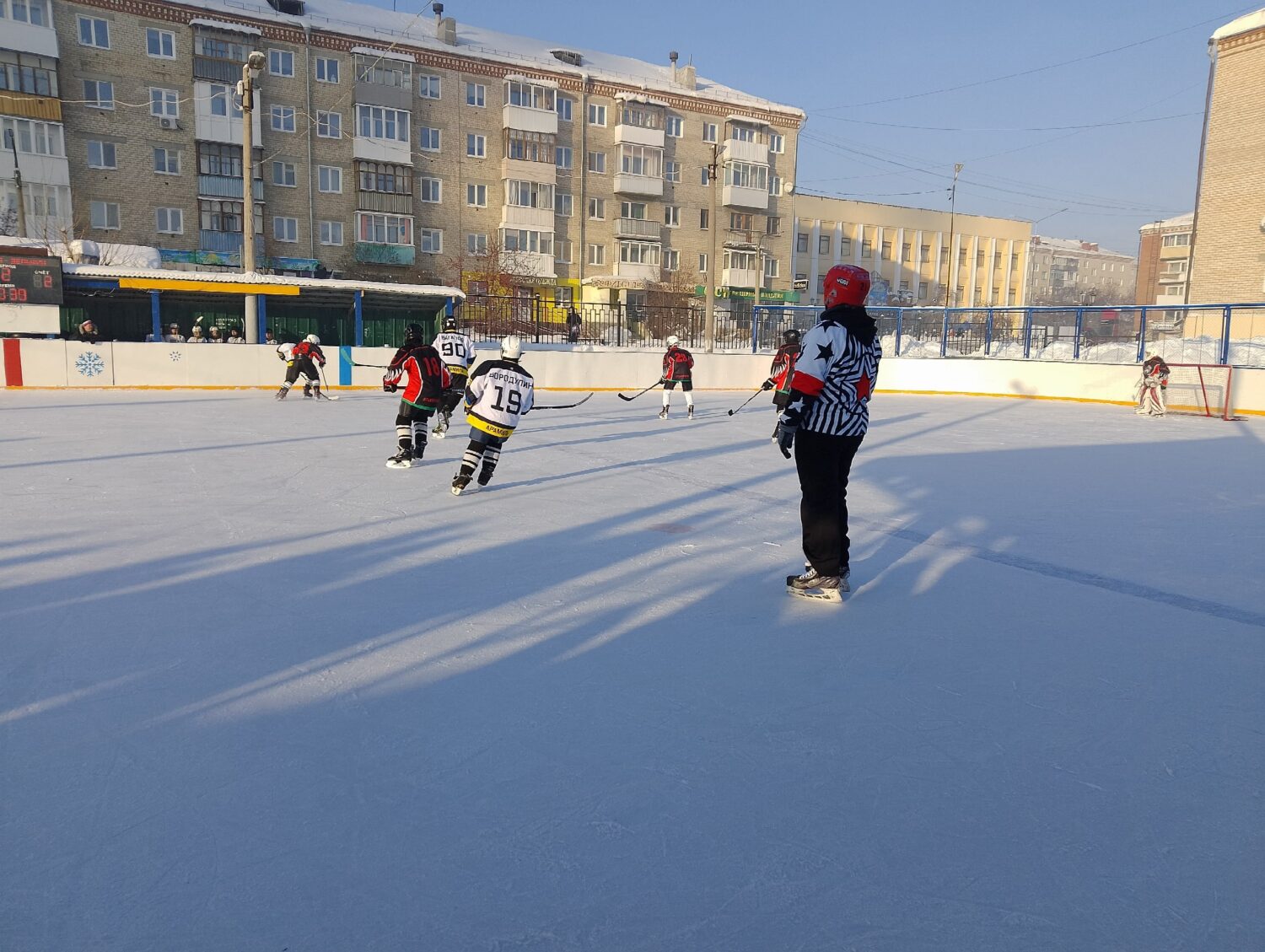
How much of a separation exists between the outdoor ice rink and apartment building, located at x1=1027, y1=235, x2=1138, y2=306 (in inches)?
4376

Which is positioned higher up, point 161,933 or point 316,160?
point 316,160

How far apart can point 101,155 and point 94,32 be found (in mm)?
4499

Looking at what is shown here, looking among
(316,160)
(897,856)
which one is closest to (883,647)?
(897,856)

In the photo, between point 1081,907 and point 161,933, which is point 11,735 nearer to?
point 161,933

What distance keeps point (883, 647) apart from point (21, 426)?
11.5 m

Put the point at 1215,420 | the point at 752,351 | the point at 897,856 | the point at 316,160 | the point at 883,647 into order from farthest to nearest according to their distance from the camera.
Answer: the point at 316,160 < the point at 752,351 < the point at 1215,420 < the point at 883,647 < the point at 897,856

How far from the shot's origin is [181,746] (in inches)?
109

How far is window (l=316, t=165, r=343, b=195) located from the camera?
37812 millimetres

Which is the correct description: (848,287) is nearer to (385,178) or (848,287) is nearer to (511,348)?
(511,348)

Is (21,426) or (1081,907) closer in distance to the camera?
(1081,907)

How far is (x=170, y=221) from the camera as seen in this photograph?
35062 mm

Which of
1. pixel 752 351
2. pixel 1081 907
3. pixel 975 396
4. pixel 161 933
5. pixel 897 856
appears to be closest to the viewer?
pixel 161 933

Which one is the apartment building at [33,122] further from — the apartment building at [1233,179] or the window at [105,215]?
the apartment building at [1233,179]

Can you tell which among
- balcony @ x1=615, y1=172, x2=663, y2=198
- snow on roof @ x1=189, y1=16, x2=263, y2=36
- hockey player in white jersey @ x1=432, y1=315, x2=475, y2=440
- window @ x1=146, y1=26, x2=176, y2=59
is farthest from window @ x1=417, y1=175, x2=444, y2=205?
hockey player in white jersey @ x1=432, y1=315, x2=475, y2=440
